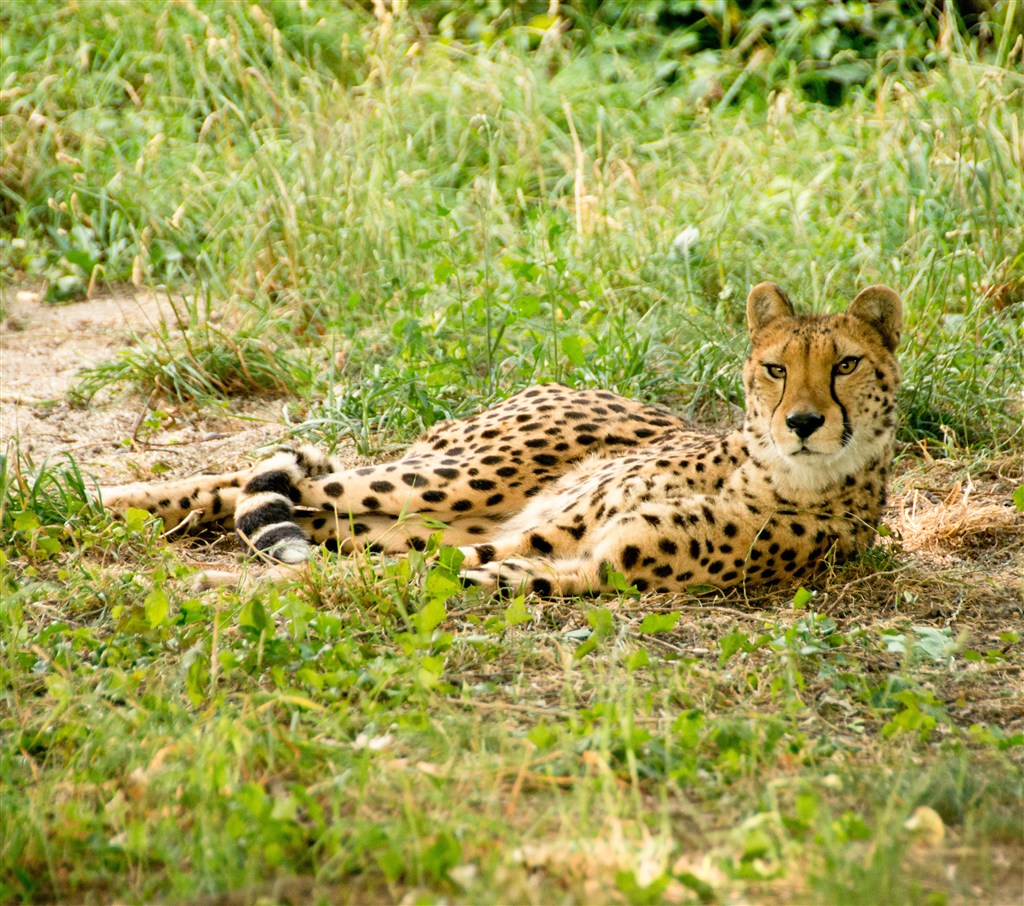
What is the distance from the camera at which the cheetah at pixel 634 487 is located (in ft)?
11.9

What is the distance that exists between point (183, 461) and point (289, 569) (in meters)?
1.53

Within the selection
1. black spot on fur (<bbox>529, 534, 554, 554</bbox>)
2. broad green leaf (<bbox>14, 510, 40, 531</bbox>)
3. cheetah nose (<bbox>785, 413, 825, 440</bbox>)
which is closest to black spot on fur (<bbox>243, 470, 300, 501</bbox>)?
broad green leaf (<bbox>14, 510, 40, 531</bbox>)

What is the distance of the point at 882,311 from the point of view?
12.3 ft

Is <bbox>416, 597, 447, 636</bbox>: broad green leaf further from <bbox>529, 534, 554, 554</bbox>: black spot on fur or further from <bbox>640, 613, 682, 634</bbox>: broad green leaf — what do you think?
<bbox>529, 534, 554, 554</bbox>: black spot on fur

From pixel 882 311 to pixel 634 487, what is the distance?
0.87 metres

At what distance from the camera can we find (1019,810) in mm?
2418

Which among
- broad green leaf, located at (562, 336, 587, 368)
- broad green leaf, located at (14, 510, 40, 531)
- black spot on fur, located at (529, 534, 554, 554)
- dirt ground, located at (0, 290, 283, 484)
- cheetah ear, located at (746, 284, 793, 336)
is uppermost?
cheetah ear, located at (746, 284, 793, 336)

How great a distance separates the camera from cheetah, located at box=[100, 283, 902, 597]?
3.62m

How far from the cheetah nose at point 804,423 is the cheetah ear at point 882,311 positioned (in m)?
0.41

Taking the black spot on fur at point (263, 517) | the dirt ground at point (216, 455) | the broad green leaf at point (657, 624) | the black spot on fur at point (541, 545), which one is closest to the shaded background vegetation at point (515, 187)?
the dirt ground at point (216, 455)

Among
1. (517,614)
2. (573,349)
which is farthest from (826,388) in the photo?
(573,349)

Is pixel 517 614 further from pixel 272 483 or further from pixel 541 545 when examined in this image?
pixel 272 483

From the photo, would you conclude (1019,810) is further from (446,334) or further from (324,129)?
(324,129)

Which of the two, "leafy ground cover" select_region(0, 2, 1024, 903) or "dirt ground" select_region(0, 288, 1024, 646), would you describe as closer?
"leafy ground cover" select_region(0, 2, 1024, 903)
